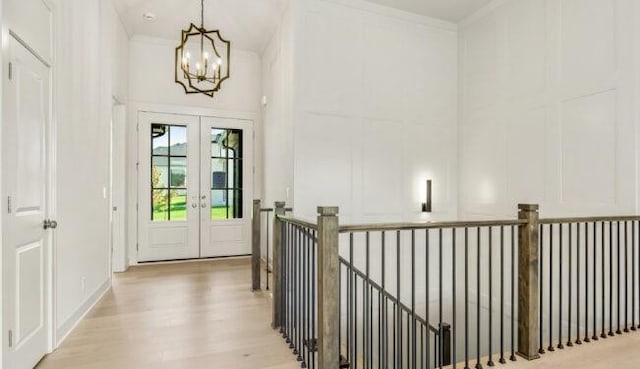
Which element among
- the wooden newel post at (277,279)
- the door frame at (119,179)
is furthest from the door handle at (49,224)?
the door frame at (119,179)

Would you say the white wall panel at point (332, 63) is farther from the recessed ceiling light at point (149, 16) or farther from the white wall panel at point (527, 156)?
the recessed ceiling light at point (149, 16)

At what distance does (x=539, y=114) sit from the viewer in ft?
13.0

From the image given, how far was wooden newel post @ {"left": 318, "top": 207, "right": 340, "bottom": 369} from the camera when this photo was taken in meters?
1.96

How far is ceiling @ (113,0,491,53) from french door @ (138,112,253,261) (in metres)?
1.31

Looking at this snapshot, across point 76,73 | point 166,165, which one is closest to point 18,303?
point 76,73

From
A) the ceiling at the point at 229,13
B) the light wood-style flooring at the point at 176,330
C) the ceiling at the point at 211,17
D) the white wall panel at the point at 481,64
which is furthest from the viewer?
the ceiling at the point at 211,17

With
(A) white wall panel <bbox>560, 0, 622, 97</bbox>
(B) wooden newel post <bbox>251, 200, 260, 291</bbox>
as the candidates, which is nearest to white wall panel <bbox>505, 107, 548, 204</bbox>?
(A) white wall panel <bbox>560, 0, 622, 97</bbox>

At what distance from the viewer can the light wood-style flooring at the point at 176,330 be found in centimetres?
255

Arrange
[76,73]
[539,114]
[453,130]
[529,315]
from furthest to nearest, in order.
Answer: [453,130]
[539,114]
[76,73]
[529,315]

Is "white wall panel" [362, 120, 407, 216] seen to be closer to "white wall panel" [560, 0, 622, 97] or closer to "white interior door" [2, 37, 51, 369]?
"white wall panel" [560, 0, 622, 97]

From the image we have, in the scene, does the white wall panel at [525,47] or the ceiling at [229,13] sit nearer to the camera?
the white wall panel at [525,47]

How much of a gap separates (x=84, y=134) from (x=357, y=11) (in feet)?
11.2

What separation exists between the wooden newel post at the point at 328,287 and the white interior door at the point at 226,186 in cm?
441

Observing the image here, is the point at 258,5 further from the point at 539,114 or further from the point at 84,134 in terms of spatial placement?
the point at 539,114
